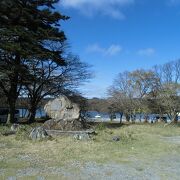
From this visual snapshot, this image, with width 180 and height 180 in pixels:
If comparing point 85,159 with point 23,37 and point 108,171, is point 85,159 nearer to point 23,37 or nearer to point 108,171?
point 108,171

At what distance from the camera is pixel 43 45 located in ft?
Answer: 81.0

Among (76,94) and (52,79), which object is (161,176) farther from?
(76,94)

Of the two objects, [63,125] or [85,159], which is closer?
[85,159]

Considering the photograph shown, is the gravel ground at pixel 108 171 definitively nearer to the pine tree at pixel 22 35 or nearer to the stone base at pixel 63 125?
the stone base at pixel 63 125

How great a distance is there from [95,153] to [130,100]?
3497 centimetres

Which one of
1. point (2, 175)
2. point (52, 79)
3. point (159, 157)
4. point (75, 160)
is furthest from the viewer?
point (52, 79)

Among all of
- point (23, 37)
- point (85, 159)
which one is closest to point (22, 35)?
point (23, 37)

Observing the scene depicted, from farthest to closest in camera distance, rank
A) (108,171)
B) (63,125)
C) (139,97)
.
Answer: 1. (139,97)
2. (63,125)
3. (108,171)

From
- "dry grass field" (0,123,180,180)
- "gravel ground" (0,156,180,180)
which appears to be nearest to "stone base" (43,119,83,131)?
"dry grass field" (0,123,180,180)

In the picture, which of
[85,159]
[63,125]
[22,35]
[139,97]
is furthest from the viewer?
[139,97]

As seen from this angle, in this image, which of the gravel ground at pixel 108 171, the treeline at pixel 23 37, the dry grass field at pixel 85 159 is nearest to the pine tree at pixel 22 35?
the treeline at pixel 23 37

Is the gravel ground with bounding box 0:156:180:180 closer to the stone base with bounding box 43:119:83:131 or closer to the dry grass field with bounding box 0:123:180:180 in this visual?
the dry grass field with bounding box 0:123:180:180

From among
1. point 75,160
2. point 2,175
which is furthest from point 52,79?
point 2,175

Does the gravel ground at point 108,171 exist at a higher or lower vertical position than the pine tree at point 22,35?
lower
